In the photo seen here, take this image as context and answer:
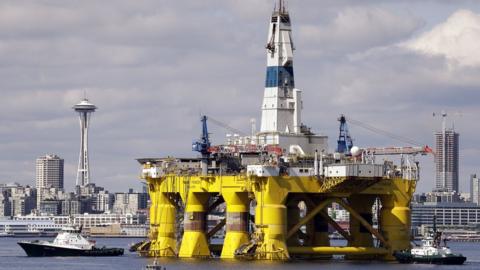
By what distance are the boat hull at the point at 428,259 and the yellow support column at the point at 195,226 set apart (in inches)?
469

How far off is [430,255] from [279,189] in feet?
39.6

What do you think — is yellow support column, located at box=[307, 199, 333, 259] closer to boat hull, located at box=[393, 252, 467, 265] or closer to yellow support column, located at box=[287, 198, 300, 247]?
yellow support column, located at box=[287, 198, 300, 247]

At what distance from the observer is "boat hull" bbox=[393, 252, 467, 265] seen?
333ft

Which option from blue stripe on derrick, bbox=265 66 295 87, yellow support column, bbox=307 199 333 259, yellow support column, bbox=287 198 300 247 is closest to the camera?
yellow support column, bbox=287 198 300 247

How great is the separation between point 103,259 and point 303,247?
60.5ft

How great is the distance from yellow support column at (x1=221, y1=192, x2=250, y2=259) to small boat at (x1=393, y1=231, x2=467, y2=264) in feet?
31.7

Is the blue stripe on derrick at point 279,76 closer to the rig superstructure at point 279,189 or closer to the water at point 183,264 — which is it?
the rig superstructure at point 279,189

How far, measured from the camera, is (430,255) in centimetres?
10388

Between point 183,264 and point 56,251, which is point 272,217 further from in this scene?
point 56,251

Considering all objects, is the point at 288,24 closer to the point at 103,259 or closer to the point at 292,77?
the point at 292,77

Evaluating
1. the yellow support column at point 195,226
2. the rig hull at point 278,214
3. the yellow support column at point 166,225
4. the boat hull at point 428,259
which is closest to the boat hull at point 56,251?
the rig hull at point 278,214

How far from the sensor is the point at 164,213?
350 feet

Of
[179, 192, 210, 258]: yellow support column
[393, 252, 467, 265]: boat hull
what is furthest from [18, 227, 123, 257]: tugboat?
[393, 252, 467, 265]: boat hull

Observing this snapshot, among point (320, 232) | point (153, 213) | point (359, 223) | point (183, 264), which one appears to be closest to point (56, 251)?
point (153, 213)
